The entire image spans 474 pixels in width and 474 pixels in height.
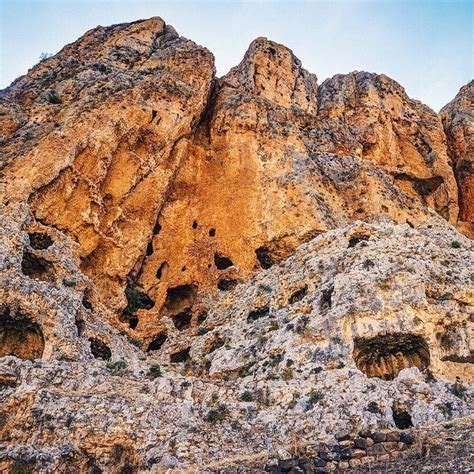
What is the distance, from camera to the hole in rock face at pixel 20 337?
24.7 m

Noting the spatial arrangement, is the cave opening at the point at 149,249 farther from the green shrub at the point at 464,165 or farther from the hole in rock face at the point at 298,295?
the green shrub at the point at 464,165

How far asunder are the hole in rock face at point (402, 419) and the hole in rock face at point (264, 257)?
2075 centimetres

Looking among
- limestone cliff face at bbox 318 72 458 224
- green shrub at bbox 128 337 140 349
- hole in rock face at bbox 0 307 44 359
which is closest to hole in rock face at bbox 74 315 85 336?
hole in rock face at bbox 0 307 44 359

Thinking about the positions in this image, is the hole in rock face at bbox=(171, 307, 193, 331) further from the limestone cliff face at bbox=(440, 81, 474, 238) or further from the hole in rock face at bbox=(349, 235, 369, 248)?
the limestone cliff face at bbox=(440, 81, 474, 238)

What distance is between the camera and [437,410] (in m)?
19.4

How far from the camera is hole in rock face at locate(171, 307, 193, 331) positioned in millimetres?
37000

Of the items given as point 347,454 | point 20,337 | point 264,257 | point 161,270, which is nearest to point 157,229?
point 161,270

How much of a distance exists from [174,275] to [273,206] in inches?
382

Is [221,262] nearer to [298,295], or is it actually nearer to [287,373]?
[298,295]

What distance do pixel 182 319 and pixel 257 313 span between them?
910 cm

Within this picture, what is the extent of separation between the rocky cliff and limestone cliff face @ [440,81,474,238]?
0.25 m

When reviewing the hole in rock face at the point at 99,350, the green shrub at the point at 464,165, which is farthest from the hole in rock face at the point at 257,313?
the green shrub at the point at 464,165

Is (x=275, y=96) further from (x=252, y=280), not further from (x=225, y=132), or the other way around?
(x=252, y=280)

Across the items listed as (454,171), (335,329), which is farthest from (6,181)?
(454,171)
